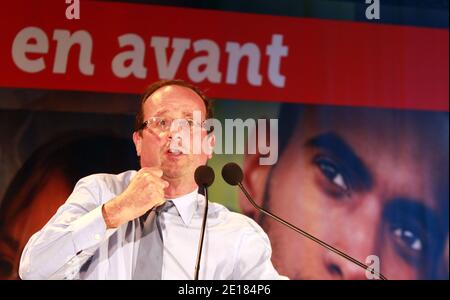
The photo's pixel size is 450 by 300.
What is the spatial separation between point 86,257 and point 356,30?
73.3 inches

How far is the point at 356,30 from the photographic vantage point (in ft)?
12.2

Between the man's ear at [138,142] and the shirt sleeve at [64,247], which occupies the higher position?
the man's ear at [138,142]

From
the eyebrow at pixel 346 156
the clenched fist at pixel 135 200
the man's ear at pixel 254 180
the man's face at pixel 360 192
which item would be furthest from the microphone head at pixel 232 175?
the eyebrow at pixel 346 156

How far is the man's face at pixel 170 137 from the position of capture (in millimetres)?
2775

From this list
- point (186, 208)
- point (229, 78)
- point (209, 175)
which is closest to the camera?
point (209, 175)

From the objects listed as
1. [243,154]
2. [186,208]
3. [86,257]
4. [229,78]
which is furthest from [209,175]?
[229,78]

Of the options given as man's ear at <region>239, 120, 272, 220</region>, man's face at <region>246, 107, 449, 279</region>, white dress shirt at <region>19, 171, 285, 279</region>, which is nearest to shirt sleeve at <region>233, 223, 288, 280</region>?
white dress shirt at <region>19, 171, 285, 279</region>

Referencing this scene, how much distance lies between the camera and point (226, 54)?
11.7ft

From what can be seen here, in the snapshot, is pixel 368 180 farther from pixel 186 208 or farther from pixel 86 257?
pixel 86 257

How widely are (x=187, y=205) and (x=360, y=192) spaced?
1.21m

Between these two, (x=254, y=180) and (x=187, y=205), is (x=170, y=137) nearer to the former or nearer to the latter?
(x=187, y=205)

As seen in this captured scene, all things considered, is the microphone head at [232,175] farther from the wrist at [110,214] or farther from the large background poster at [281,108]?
the large background poster at [281,108]

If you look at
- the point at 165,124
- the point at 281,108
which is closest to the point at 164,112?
the point at 165,124

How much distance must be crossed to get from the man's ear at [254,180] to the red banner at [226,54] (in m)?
0.34
